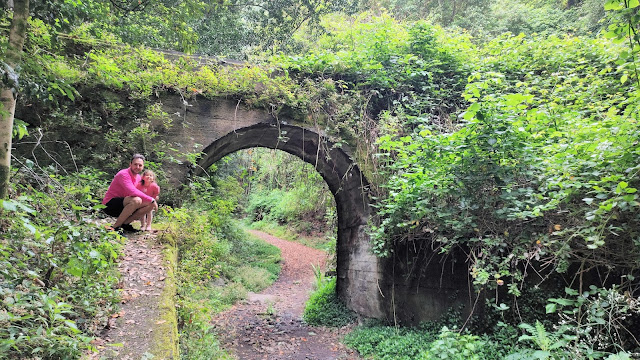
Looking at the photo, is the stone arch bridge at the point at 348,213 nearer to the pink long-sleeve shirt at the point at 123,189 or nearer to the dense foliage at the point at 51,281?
the pink long-sleeve shirt at the point at 123,189

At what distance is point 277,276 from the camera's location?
44.9 ft

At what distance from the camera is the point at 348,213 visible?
27.5 ft

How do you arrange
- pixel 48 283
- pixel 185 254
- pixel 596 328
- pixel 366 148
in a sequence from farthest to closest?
pixel 366 148 < pixel 185 254 < pixel 596 328 < pixel 48 283

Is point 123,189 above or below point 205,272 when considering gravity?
above

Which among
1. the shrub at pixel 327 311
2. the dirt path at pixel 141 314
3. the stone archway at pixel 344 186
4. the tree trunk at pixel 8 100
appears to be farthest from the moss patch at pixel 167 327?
the shrub at pixel 327 311

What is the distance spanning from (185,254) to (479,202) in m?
4.27

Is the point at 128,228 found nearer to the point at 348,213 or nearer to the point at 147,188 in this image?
the point at 147,188

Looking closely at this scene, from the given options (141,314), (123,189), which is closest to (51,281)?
(141,314)

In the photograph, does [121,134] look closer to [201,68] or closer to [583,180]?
[201,68]

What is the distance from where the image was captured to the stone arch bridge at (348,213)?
6.14 meters

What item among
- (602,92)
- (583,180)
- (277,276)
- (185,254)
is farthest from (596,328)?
(277,276)

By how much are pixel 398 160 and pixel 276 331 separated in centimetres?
450

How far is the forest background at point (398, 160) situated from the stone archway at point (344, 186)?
1.24ft

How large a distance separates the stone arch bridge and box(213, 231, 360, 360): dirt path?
1093 millimetres
